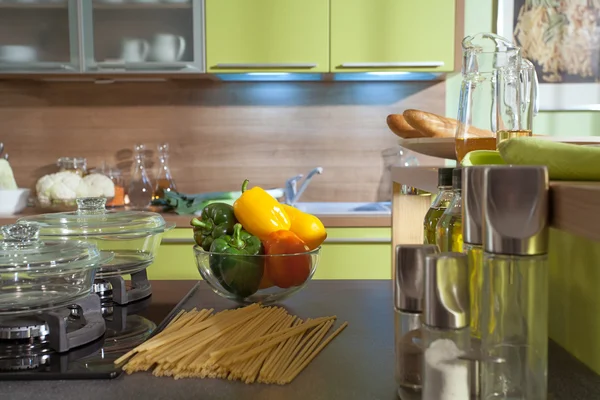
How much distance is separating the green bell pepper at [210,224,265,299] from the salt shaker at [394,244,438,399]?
362 millimetres

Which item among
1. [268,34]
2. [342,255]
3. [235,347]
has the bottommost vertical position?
[342,255]

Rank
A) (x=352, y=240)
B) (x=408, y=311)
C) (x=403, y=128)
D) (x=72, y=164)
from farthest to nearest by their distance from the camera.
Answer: (x=72, y=164) → (x=352, y=240) → (x=403, y=128) → (x=408, y=311)

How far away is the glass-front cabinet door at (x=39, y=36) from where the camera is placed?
8.51 feet

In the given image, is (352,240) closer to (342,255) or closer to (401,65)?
(342,255)

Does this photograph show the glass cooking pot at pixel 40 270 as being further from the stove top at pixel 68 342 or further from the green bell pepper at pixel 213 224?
the green bell pepper at pixel 213 224

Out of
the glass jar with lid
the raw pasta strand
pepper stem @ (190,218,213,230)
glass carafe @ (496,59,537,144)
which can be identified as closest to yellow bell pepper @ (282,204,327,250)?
pepper stem @ (190,218,213,230)

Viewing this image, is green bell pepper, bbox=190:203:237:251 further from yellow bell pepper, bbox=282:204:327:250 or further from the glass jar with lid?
the glass jar with lid

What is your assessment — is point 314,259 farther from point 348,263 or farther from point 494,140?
point 348,263

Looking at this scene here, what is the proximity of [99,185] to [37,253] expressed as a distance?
197cm

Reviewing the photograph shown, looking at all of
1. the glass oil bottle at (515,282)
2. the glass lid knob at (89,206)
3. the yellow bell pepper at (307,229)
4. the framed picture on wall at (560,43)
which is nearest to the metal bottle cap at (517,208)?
the glass oil bottle at (515,282)

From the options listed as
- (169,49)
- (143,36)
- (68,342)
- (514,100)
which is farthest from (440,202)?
(143,36)

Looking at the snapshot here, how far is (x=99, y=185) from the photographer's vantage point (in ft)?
8.64

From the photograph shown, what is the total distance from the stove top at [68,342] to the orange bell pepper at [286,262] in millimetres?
185

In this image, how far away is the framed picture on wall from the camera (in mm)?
2893
